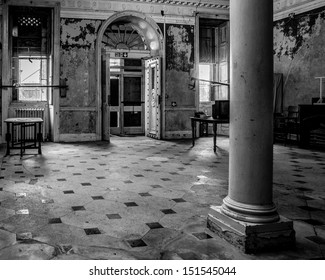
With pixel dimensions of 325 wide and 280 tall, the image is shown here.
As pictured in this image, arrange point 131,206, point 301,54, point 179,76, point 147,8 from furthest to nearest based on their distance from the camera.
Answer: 1. point 179,76
2. point 147,8
3. point 301,54
4. point 131,206

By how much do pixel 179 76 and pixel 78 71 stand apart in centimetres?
323

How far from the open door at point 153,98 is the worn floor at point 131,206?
4421 millimetres

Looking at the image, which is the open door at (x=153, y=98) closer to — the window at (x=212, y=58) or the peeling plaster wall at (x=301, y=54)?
the window at (x=212, y=58)

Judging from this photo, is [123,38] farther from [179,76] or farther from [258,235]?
[258,235]

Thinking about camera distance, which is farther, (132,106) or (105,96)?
(132,106)

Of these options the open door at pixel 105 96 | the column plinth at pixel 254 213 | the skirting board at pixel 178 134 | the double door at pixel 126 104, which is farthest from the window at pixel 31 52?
the column plinth at pixel 254 213

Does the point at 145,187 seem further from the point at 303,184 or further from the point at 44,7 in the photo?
the point at 44,7

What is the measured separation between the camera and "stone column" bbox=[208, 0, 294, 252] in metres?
2.63

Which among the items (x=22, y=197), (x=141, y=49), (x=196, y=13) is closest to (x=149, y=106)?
(x=141, y=49)

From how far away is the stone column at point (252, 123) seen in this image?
2.63 m

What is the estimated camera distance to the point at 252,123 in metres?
2.67

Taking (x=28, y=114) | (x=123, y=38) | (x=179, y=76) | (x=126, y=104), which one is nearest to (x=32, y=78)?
(x=28, y=114)

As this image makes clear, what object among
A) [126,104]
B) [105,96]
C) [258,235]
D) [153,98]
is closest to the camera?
[258,235]
